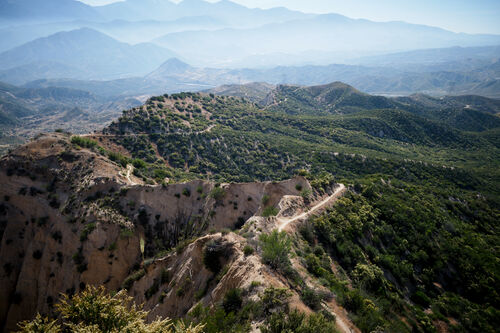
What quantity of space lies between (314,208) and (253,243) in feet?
48.0

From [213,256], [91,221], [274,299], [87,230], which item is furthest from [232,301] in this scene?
[91,221]

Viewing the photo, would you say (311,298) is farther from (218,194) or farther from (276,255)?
(218,194)

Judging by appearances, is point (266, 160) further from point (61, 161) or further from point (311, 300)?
point (311, 300)

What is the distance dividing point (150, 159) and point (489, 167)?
10849 centimetres

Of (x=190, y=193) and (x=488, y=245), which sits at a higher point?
(x=190, y=193)

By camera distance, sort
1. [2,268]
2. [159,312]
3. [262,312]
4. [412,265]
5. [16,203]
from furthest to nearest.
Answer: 1. [16,203]
2. [2,268]
3. [412,265]
4. [159,312]
5. [262,312]

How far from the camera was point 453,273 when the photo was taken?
30688mm

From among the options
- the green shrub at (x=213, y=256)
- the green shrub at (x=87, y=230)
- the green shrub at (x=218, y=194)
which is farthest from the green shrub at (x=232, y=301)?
the green shrub at (x=87, y=230)

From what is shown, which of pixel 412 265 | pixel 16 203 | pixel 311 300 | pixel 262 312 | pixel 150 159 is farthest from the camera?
pixel 150 159

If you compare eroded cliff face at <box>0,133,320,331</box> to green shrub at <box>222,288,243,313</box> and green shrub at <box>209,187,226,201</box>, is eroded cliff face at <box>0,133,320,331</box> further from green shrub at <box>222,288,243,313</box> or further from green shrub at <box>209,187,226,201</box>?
green shrub at <box>222,288,243,313</box>

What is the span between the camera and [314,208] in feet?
109

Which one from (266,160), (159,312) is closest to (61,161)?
(159,312)

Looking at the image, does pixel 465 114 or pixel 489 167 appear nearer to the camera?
pixel 489 167

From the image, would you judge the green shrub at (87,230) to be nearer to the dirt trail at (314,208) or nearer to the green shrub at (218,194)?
the green shrub at (218,194)
